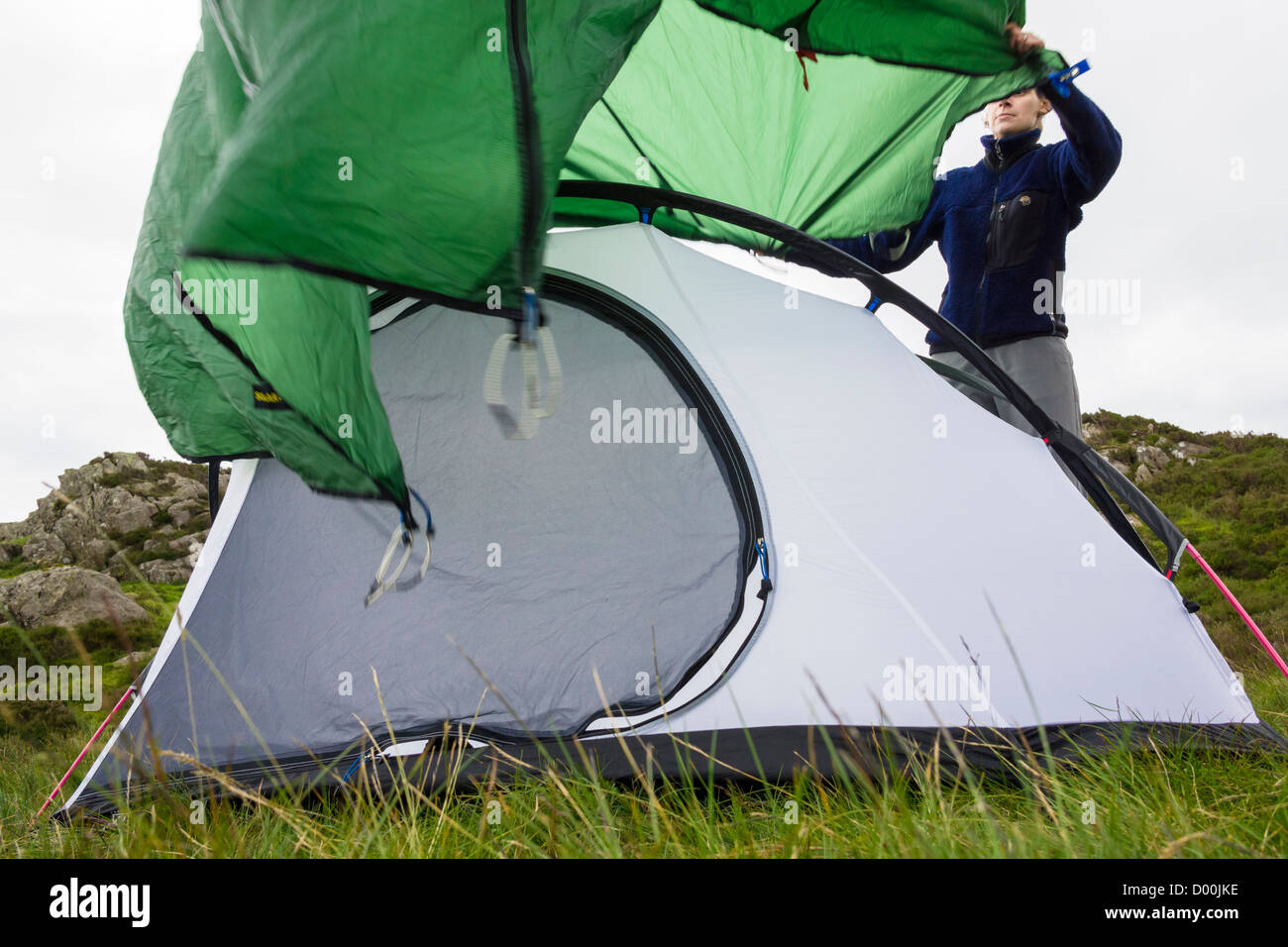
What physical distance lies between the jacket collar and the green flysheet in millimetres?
677

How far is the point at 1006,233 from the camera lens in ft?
9.03

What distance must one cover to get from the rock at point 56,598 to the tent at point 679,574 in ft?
25.1

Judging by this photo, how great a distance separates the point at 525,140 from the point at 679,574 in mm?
1153

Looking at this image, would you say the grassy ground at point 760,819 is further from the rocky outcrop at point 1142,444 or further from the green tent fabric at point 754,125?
the rocky outcrop at point 1142,444

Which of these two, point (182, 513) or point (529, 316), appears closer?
point (529, 316)

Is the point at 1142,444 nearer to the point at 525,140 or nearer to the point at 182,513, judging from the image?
the point at 525,140

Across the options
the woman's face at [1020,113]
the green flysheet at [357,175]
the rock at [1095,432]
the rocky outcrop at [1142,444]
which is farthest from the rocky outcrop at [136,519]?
the rock at [1095,432]

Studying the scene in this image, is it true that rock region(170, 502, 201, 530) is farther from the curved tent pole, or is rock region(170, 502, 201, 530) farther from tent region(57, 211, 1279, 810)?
the curved tent pole

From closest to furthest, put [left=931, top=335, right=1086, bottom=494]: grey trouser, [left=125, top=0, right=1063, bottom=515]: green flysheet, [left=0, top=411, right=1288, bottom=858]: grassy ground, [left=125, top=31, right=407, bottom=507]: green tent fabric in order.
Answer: [left=0, top=411, right=1288, bottom=858]: grassy ground, [left=125, top=0, right=1063, bottom=515]: green flysheet, [left=125, top=31, right=407, bottom=507]: green tent fabric, [left=931, top=335, right=1086, bottom=494]: grey trouser

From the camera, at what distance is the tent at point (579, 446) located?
1365mm

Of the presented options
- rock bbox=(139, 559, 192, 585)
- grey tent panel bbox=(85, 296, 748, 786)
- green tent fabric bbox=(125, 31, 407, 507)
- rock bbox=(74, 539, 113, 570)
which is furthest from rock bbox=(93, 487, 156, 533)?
green tent fabric bbox=(125, 31, 407, 507)

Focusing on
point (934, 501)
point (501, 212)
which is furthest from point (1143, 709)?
point (501, 212)

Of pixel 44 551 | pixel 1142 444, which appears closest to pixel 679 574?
pixel 1142 444

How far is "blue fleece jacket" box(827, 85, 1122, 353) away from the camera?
267cm
